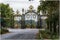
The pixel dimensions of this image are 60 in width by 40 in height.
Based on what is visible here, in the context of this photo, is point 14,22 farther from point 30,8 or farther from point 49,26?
point 49,26

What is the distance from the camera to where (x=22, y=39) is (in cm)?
352

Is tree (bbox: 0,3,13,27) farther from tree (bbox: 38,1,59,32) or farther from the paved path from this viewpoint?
tree (bbox: 38,1,59,32)

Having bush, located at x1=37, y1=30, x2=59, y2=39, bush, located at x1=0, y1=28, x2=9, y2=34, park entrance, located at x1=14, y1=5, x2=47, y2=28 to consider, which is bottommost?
bush, located at x1=37, y1=30, x2=59, y2=39

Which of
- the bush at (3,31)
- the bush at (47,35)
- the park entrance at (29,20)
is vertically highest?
the park entrance at (29,20)

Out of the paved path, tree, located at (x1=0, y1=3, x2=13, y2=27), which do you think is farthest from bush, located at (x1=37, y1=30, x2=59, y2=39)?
tree, located at (x1=0, y1=3, x2=13, y2=27)

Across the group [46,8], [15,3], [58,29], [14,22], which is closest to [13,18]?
[14,22]

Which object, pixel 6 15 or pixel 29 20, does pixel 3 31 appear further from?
pixel 29 20

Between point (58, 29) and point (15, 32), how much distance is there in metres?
0.84

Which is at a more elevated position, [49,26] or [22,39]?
[49,26]

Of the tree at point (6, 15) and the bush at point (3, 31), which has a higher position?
the tree at point (6, 15)

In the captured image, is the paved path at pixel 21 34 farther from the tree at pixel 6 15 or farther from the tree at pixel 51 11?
the tree at pixel 51 11

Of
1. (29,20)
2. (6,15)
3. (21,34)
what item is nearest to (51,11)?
(29,20)

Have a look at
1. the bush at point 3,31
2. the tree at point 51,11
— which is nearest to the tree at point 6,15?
the bush at point 3,31

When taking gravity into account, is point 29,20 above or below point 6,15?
below
